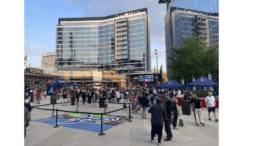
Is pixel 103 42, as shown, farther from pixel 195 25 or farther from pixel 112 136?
pixel 112 136

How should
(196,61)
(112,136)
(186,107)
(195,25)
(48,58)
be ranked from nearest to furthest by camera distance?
(112,136) < (186,107) < (196,61) < (195,25) < (48,58)

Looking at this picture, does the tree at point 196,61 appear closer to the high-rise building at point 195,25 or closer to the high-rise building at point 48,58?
the high-rise building at point 195,25

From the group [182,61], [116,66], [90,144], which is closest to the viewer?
[90,144]

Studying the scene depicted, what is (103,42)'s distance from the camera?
9319cm

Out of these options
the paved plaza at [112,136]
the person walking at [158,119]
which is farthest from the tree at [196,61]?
the person walking at [158,119]

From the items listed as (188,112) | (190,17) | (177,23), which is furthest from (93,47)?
(188,112)

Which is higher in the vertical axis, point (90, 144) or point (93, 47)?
point (93, 47)

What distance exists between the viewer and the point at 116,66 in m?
89.4

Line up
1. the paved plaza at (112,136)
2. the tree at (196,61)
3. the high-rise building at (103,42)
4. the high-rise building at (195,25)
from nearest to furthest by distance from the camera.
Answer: the paved plaza at (112,136), the tree at (196,61), the high-rise building at (195,25), the high-rise building at (103,42)

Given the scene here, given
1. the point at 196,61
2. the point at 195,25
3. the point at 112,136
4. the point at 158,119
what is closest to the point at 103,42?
the point at 195,25

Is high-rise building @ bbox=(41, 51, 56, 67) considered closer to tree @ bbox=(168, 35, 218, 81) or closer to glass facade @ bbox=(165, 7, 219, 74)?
glass facade @ bbox=(165, 7, 219, 74)

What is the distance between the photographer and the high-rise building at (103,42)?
86.6m
